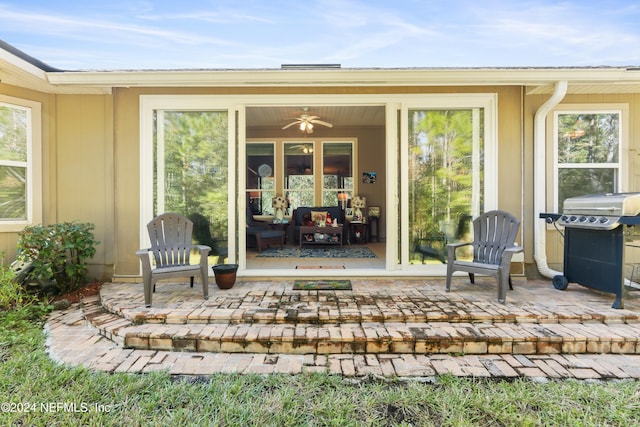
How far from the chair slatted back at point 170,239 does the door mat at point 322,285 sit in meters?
1.34

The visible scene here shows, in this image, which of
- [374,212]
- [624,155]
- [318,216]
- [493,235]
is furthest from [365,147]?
[493,235]

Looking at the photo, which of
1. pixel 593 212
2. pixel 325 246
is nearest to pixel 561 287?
pixel 593 212

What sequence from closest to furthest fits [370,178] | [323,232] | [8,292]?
[8,292] < [323,232] < [370,178]

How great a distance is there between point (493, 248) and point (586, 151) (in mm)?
2151

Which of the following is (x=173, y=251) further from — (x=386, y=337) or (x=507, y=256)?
(x=507, y=256)

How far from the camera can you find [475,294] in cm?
347

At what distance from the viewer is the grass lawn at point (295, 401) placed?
5.65ft

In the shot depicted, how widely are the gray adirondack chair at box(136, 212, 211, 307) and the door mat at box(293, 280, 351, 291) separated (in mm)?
1076

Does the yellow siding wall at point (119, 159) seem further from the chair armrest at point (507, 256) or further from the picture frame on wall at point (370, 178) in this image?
the picture frame on wall at point (370, 178)

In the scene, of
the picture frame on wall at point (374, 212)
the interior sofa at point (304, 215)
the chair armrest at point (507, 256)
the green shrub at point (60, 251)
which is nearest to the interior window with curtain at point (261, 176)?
the interior sofa at point (304, 215)

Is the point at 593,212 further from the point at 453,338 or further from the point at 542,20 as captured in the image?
the point at 542,20

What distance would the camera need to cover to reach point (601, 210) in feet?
10.3

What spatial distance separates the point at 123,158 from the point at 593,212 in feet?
18.1

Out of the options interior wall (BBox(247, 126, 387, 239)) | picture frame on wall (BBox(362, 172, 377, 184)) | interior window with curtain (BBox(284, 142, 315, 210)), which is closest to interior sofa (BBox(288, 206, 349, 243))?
interior window with curtain (BBox(284, 142, 315, 210))
